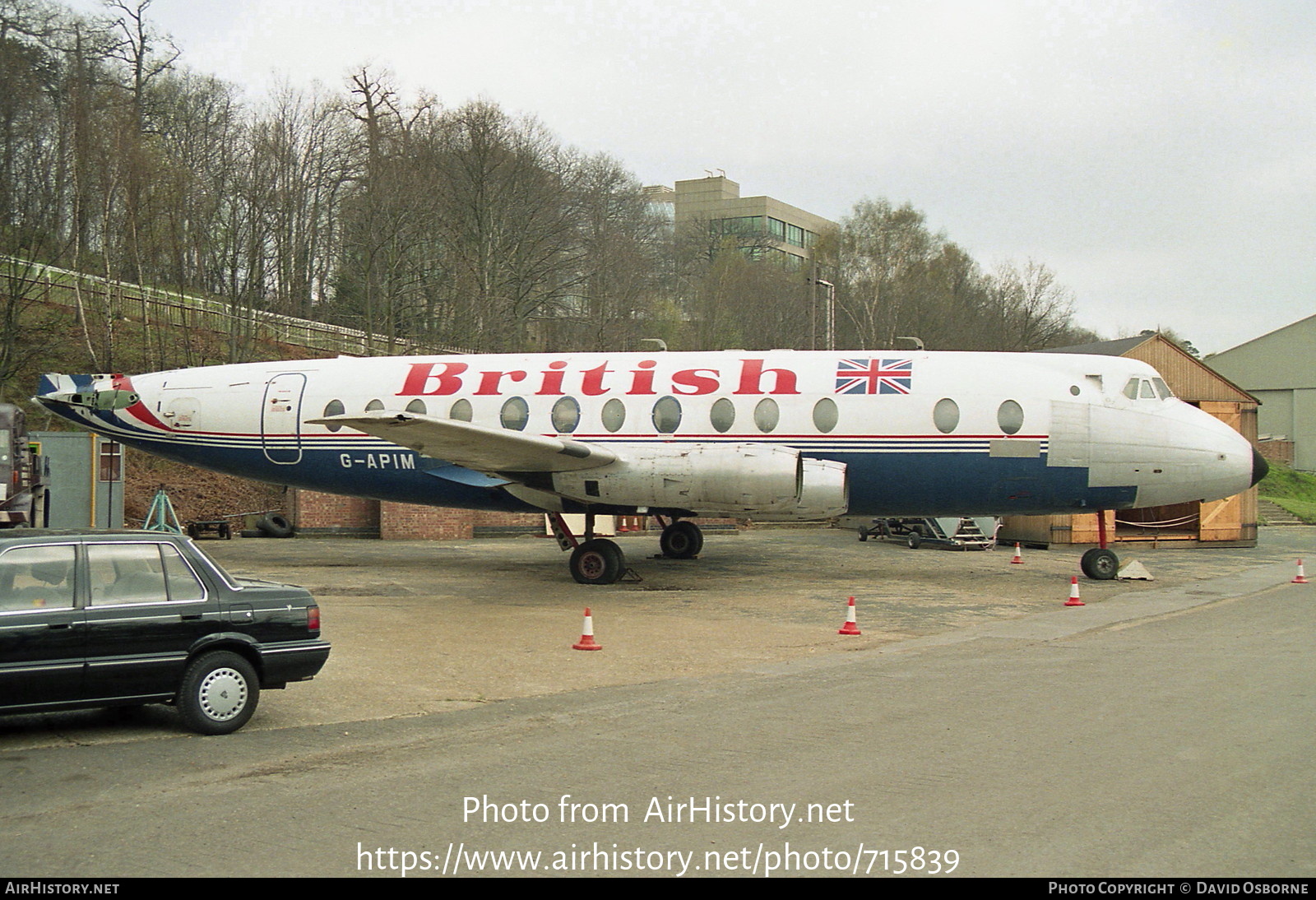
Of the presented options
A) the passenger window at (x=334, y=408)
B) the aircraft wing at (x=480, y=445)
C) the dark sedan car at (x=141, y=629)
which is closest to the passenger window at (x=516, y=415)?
the aircraft wing at (x=480, y=445)

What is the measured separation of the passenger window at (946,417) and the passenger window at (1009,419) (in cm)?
71

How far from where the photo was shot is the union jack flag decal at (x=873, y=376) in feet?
56.6

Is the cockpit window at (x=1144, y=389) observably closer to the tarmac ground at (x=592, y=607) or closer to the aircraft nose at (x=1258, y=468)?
the aircraft nose at (x=1258, y=468)

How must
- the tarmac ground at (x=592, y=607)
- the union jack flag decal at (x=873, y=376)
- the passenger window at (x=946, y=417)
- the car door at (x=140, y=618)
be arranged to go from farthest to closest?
the union jack flag decal at (x=873, y=376)
the passenger window at (x=946, y=417)
the tarmac ground at (x=592, y=607)
the car door at (x=140, y=618)

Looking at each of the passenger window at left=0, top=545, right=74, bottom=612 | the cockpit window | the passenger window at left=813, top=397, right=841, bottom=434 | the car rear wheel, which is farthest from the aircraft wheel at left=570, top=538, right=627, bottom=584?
the passenger window at left=0, top=545, right=74, bottom=612

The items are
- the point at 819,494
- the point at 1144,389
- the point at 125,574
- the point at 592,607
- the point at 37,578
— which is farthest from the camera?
the point at 1144,389

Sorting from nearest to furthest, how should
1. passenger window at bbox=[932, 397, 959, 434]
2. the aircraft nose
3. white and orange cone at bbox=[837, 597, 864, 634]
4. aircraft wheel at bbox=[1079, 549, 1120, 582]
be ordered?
white and orange cone at bbox=[837, 597, 864, 634], passenger window at bbox=[932, 397, 959, 434], the aircraft nose, aircraft wheel at bbox=[1079, 549, 1120, 582]

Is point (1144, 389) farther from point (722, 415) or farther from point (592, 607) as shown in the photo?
point (592, 607)

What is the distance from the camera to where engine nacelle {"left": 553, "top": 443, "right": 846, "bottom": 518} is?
52.1 ft

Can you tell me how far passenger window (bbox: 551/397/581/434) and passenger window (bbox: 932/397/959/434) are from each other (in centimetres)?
615

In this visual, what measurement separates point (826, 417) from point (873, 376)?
114cm

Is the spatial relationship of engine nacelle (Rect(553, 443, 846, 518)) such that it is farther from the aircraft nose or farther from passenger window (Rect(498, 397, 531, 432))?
the aircraft nose

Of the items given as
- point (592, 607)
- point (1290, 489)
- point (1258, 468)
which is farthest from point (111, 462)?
point (1290, 489)

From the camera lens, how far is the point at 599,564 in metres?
17.5
